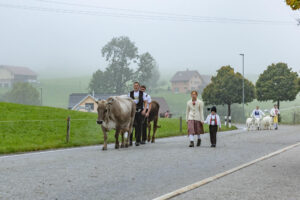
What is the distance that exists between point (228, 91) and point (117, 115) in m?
70.4

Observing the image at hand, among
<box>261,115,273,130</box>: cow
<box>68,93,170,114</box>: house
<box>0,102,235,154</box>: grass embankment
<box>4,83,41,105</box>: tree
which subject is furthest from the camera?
<box>4,83,41,105</box>: tree

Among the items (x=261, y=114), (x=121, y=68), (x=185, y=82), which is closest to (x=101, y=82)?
(x=121, y=68)

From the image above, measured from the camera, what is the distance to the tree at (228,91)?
8400cm

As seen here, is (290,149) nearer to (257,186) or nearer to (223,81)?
(257,186)

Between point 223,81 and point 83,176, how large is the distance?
77.8m

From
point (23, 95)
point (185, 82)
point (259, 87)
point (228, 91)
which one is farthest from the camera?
point (185, 82)

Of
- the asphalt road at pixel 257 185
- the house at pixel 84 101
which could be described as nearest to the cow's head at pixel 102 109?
the asphalt road at pixel 257 185

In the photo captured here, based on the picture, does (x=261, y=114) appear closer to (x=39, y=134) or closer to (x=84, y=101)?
(x=39, y=134)

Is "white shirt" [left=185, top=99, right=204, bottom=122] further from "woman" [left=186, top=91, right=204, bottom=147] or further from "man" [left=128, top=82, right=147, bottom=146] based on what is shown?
"man" [left=128, top=82, right=147, bottom=146]

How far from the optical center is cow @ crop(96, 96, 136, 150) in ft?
48.3

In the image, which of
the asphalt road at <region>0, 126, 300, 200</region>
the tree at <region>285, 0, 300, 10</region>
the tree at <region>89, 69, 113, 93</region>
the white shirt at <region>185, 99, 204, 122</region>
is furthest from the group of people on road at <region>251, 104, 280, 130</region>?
the tree at <region>89, 69, 113, 93</region>

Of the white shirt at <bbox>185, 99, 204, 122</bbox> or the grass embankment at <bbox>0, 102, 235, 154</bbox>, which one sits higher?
the white shirt at <bbox>185, 99, 204, 122</bbox>

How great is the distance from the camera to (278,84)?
77.1 meters

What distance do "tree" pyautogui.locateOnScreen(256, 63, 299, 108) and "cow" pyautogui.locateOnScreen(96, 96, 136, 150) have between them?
62.5m
